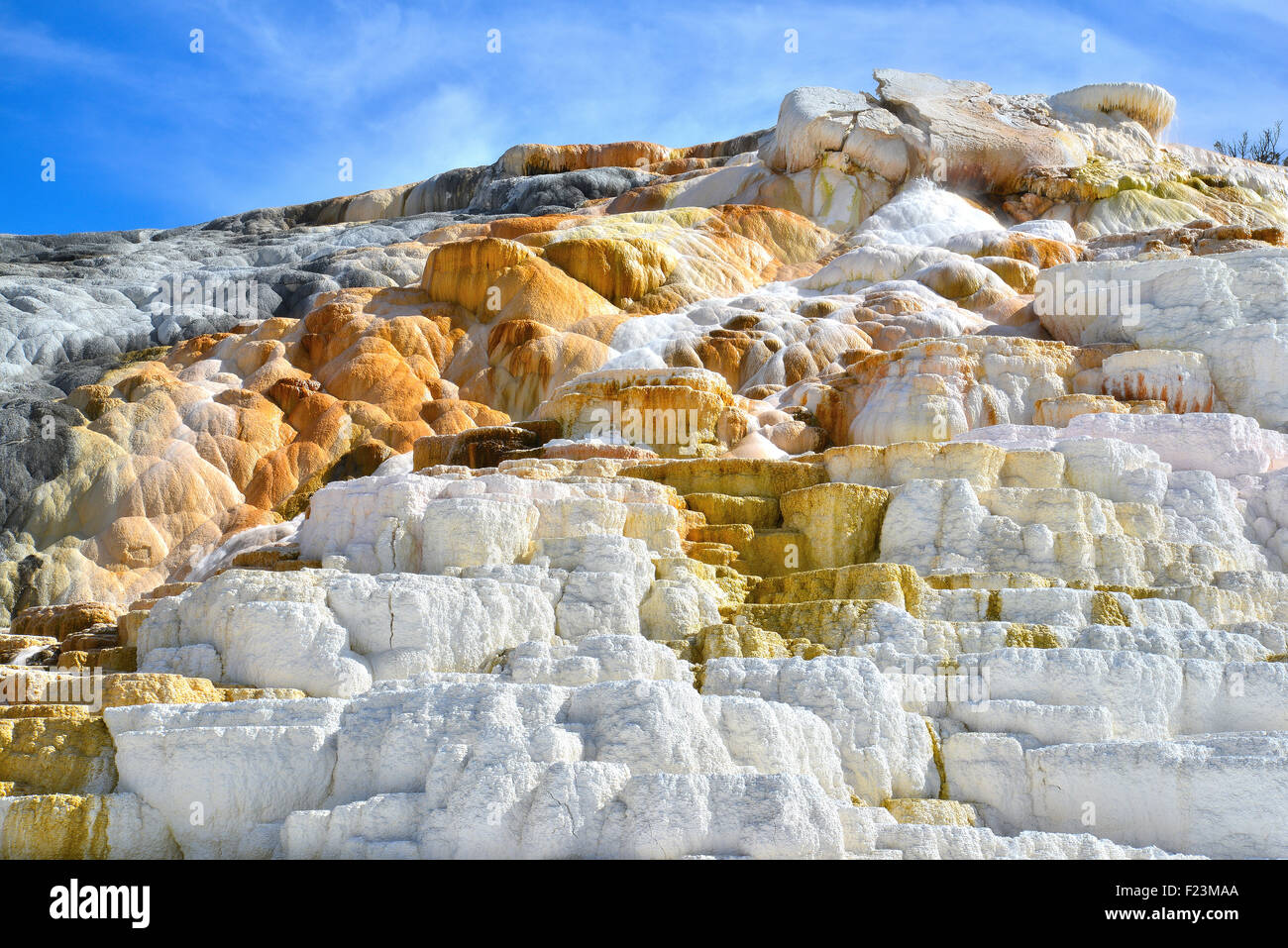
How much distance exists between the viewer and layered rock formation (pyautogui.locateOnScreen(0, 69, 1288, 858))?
17.3 ft

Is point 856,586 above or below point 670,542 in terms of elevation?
below

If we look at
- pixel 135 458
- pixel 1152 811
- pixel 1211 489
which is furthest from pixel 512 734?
pixel 135 458

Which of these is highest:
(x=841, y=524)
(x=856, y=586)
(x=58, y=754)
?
(x=841, y=524)

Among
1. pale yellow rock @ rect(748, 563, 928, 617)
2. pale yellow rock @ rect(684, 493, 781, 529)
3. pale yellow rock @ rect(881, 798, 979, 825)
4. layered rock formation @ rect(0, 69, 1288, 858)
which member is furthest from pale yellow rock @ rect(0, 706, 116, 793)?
pale yellow rock @ rect(684, 493, 781, 529)

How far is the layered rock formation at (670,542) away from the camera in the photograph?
5.26 metres

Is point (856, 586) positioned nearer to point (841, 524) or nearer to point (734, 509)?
point (841, 524)

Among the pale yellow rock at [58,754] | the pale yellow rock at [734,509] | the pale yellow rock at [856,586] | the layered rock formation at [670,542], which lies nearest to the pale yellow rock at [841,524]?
the layered rock formation at [670,542]

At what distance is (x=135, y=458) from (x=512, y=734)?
13890 mm

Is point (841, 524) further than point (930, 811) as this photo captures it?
Yes

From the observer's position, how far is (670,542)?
30.2 feet

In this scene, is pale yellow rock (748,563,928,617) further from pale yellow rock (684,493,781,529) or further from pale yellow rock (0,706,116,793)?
pale yellow rock (0,706,116,793)

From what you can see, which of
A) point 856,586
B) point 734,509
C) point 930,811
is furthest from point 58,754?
point 734,509

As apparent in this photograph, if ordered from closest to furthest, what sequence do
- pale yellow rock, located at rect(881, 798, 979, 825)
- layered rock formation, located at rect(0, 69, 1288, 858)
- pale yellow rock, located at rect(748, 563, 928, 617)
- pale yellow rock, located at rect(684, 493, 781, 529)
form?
layered rock formation, located at rect(0, 69, 1288, 858) → pale yellow rock, located at rect(881, 798, 979, 825) → pale yellow rock, located at rect(748, 563, 928, 617) → pale yellow rock, located at rect(684, 493, 781, 529)
